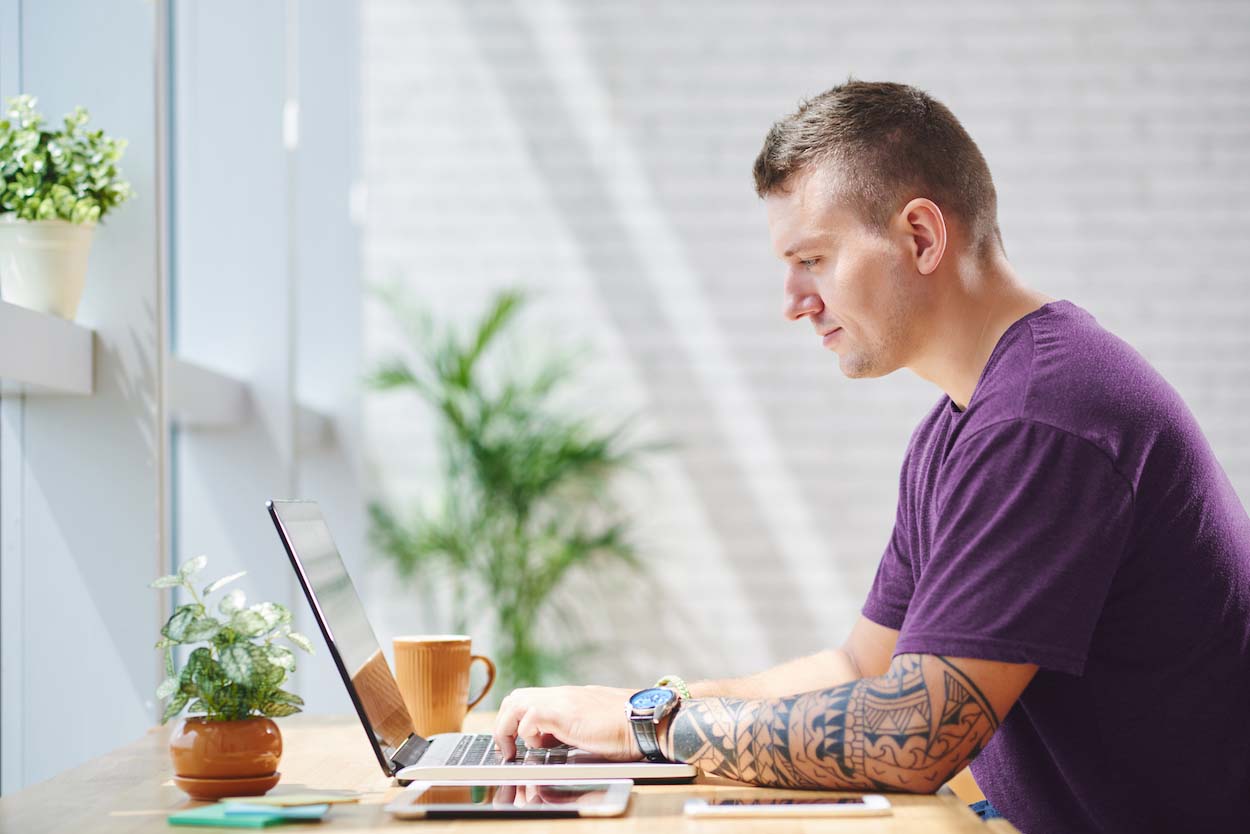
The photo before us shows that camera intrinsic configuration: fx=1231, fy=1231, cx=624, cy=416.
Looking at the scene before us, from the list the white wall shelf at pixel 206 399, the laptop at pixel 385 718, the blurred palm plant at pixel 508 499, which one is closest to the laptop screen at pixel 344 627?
the laptop at pixel 385 718

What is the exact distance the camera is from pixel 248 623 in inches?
44.6

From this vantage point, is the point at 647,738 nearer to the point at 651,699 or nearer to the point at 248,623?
the point at 651,699

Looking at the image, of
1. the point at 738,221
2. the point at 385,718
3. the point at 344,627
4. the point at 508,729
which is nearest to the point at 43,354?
the point at 344,627

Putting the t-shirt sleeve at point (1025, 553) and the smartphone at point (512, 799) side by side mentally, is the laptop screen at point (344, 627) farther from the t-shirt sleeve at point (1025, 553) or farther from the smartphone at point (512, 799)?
the t-shirt sleeve at point (1025, 553)

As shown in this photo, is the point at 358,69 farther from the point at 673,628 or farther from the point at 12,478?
the point at 12,478

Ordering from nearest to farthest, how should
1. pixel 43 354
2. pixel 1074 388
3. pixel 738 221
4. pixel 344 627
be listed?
1. pixel 1074 388
2. pixel 344 627
3. pixel 43 354
4. pixel 738 221

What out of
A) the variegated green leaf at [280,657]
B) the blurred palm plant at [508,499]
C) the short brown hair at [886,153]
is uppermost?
the short brown hair at [886,153]

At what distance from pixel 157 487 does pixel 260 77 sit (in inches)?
60.6

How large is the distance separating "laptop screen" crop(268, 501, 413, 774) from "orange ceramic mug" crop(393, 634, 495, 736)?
23mm

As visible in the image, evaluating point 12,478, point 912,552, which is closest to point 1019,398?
point 912,552

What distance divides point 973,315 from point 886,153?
0.22 meters

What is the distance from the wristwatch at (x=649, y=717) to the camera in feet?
4.09

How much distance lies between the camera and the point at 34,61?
1.71 m

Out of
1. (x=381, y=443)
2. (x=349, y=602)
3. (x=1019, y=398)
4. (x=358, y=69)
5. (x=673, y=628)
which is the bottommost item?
(x=673, y=628)
